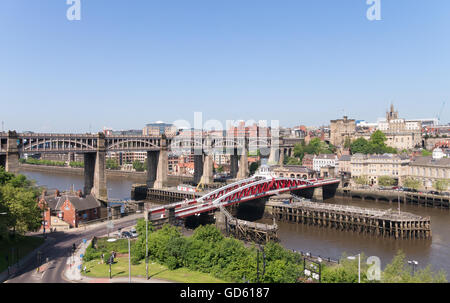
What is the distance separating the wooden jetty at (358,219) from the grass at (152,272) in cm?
3145

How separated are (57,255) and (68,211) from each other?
560 inches

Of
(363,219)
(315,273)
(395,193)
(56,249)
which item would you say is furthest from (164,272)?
(395,193)

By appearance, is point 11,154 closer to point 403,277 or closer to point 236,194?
point 236,194

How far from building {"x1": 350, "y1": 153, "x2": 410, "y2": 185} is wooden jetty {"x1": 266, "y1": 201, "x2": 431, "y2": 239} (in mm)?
30878

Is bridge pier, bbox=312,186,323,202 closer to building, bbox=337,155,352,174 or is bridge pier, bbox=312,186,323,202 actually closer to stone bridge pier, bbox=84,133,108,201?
building, bbox=337,155,352,174

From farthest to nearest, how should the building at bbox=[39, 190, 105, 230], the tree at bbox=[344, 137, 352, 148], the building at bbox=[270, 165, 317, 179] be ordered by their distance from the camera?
the tree at bbox=[344, 137, 352, 148] → the building at bbox=[270, 165, 317, 179] → the building at bbox=[39, 190, 105, 230]

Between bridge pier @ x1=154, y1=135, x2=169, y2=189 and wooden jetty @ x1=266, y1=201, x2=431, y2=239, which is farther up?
bridge pier @ x1=154, y1=135, x2=169, y2=189

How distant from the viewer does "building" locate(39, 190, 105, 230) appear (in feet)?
149

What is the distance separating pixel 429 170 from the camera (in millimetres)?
77562

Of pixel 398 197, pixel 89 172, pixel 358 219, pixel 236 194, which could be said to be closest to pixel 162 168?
pixel 89 172

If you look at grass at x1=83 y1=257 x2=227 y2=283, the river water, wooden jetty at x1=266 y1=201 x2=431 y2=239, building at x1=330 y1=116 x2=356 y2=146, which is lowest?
the river water

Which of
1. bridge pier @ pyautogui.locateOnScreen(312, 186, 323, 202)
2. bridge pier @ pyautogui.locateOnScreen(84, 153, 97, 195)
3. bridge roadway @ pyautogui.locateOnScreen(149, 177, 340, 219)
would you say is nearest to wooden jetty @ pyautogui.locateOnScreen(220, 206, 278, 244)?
bridge roadway @ pyautogui.locateOnScreen(149, 177, 340, 219)
